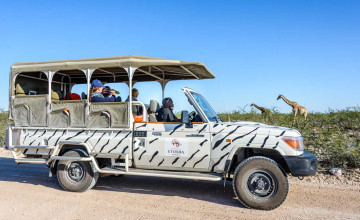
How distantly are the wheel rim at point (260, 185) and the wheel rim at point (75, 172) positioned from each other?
337cm

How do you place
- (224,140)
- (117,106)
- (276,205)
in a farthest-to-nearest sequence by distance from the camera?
(117,106) → (224,140) → (276,205)

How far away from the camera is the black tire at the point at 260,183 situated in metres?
4.76

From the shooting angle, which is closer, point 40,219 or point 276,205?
point 40,219

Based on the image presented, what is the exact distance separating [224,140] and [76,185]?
3.20 m

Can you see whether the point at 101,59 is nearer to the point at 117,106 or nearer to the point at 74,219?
the point at 117,106

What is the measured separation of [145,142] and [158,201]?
113 cm

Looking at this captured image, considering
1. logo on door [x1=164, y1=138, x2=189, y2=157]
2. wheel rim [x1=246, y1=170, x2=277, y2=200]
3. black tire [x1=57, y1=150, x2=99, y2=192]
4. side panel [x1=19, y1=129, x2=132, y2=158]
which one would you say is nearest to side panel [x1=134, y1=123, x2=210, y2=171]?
logo on door [x1=164, y1=138, x2=189, y2=157]

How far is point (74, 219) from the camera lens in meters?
4.33

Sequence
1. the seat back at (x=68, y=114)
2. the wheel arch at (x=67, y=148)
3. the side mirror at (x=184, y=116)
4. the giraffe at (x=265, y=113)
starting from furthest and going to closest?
the giraffe at (x=265, y=113)
the seat back at (x=68, y=114)
the wheel arch at (x=67, y=148)
the side mirror at (x=184, y=116)

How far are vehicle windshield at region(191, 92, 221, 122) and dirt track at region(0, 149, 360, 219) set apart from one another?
156cm

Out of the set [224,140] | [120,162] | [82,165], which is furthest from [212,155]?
[82,165]

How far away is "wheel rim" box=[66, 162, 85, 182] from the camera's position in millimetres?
5984

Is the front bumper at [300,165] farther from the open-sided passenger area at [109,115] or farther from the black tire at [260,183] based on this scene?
the open-sided passenger area at [109,115]

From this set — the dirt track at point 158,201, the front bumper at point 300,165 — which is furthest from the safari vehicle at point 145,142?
the dirt track at point 158,201
